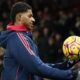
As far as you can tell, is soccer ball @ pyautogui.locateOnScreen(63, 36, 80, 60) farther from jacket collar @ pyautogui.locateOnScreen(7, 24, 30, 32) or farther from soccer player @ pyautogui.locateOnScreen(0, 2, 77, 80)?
jacket collar @ pyautogui.locateOnScreen(7, 24, 30, 32)

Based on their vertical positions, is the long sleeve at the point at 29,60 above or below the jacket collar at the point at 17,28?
below

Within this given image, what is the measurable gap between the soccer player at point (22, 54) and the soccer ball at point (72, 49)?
0.40 metres

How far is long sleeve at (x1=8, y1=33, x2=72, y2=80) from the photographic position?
5.86 metres

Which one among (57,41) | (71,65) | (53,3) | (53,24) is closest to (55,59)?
(57,41)

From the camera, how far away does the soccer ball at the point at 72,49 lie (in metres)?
6.44

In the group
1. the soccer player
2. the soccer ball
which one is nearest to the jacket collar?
the soccer player

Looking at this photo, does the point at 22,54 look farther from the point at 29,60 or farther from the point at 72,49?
the point at 72,49

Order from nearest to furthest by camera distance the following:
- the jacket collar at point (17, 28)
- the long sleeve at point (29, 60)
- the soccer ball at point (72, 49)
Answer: the long sleeve at point (29, 60) < the jacket collar at point (17, 28) < the soccer ball at point (72, 49)

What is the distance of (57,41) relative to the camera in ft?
46.5

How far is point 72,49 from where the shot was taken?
650cm

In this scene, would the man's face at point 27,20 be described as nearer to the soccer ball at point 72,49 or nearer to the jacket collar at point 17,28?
the jacket collar at point 17,28

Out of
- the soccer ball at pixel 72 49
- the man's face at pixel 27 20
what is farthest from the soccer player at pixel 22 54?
the soccer ball at pixel 72 49

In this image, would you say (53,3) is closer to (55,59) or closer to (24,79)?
(55,59)

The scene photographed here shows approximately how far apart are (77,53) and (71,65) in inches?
7.7
